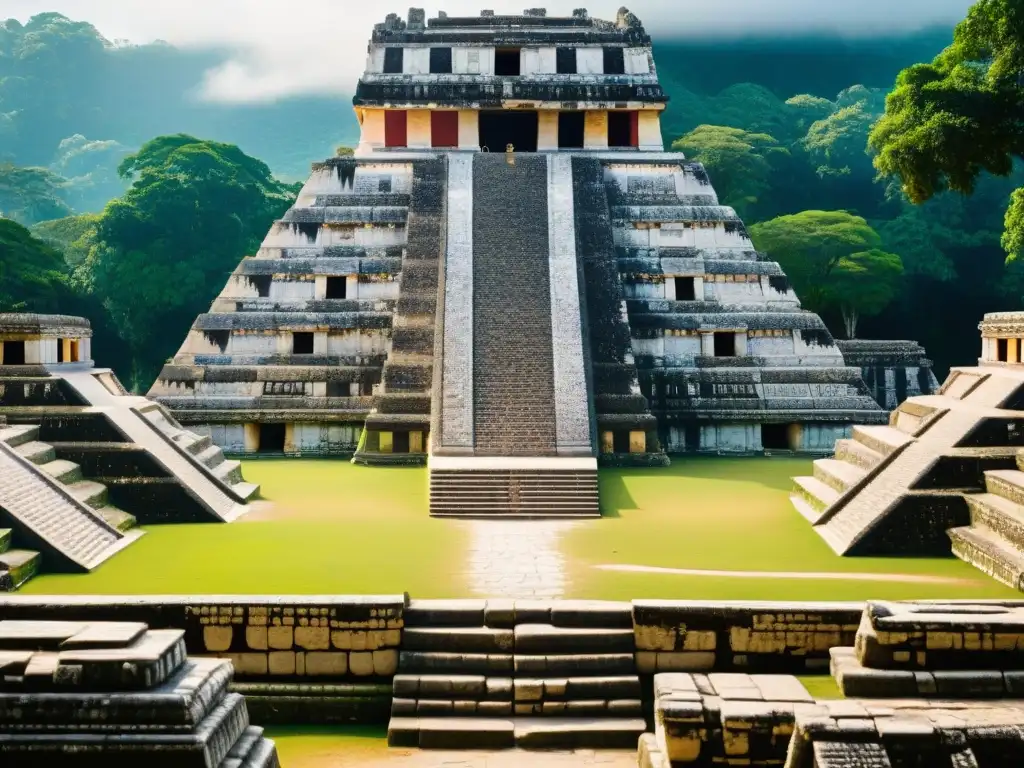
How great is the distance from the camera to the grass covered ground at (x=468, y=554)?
392 inches

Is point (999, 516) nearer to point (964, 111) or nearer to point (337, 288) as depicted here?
point (964, 111)

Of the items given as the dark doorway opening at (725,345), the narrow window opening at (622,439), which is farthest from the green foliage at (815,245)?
the narrow window opening at (622,439)

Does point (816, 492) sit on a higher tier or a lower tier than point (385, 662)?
higher

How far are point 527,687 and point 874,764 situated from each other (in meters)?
2.73

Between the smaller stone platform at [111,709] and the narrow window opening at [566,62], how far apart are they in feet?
62.9

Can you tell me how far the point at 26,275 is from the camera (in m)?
30.6

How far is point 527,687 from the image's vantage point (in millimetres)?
8508

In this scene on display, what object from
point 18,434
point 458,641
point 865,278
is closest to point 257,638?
point 458,641

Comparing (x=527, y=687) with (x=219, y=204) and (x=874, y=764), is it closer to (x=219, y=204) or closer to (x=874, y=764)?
(x=874, y=764)

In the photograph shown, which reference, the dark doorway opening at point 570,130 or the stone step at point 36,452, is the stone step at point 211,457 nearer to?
the stone step at point 36,452

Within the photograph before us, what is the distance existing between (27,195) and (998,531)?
191ft

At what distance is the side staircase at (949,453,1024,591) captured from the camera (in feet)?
33.5

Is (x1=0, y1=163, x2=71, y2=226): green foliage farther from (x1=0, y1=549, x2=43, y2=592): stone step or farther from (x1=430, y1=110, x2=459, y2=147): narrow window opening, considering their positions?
(x1=0, y1=549, x2=43, y2=592): stone step

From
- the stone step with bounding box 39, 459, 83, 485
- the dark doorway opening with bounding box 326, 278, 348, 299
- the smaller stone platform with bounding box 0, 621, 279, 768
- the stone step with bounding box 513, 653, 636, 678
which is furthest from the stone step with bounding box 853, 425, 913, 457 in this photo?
the dark doorway opening with bounding box 326, 278, 348, 299
